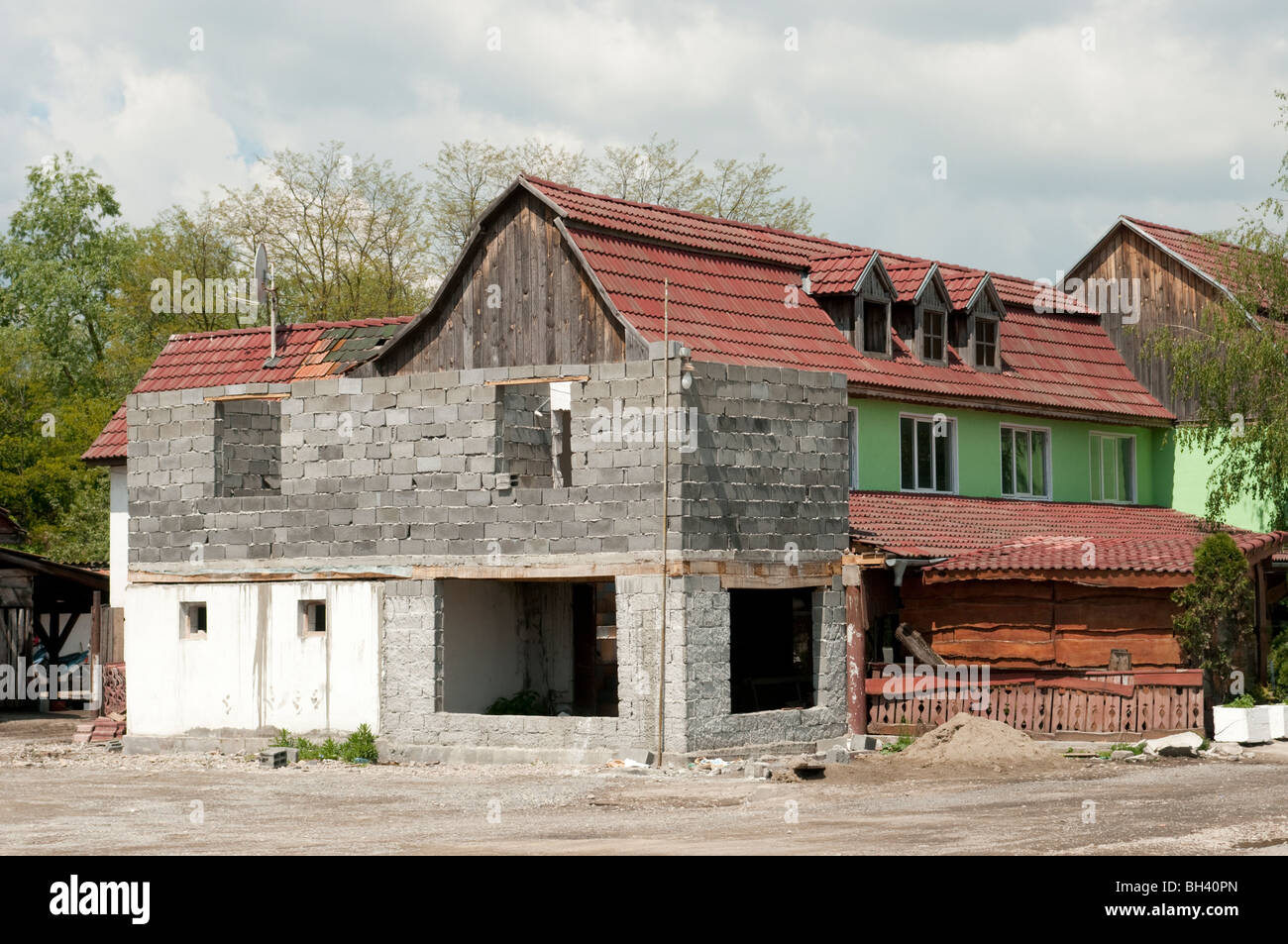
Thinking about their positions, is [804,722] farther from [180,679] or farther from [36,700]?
[36,700]

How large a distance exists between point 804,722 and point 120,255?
46.1 meters

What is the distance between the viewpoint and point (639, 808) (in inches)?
714

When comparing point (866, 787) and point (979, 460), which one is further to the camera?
point (979, 460)

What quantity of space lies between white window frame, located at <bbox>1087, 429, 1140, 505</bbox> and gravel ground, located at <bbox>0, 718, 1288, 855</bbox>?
10.4 m

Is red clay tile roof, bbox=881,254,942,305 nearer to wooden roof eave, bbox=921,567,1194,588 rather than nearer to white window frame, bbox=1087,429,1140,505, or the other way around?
white window frame, bbox=1087,429,1140,505

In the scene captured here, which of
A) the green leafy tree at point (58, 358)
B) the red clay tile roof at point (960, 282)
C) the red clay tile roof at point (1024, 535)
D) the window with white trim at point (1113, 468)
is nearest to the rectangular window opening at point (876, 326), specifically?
the red clay tile roof at point (960, 282)

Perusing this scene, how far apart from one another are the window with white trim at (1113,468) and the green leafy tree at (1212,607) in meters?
9.05

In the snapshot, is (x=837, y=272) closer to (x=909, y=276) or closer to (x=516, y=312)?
(x=909, y=276)

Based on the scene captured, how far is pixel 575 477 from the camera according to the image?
903 inches

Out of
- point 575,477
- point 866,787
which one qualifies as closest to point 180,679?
point 575,477

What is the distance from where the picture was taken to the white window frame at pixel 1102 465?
3356cm

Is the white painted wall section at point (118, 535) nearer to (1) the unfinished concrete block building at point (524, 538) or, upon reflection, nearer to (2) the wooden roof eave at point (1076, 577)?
(1) the unfinished concrete block building at point (524, 538)

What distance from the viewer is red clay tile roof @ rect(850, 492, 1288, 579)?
25.2m
